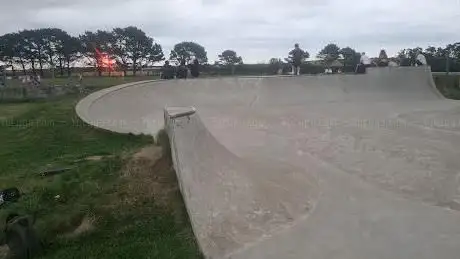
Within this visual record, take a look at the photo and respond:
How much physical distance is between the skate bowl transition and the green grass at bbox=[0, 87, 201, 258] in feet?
1.07

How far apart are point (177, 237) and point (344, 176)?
287 cm

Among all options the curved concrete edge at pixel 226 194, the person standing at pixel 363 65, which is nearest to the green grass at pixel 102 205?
the curved concrete edge at pixel 226 194

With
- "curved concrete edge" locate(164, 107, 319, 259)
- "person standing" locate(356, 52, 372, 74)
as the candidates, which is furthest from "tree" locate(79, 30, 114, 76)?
"curved concrete edge" locate(164, 107, 319, 259)

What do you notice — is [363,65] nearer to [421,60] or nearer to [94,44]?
[421,60]

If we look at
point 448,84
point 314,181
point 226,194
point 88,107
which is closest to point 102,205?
point 226,194

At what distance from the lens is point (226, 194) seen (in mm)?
5348

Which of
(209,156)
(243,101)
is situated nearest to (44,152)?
(209,156)

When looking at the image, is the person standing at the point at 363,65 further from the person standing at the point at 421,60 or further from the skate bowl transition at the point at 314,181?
the skate bowl transition at the point at 314,181

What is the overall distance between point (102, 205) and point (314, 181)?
290 centimetres

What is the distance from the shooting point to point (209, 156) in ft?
19.0

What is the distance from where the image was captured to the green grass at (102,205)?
482 centimetres

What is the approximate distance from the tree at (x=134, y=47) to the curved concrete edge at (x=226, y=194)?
157 ft

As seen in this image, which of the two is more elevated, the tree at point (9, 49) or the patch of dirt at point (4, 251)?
the tree at point (9, 49)

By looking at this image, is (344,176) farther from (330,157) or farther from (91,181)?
(91,181)
